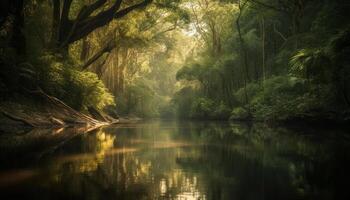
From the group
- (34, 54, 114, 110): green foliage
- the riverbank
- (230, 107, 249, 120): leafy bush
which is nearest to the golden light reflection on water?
the riverbank

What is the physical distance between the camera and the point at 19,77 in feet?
57.0

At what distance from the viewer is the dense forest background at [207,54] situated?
1700 cm

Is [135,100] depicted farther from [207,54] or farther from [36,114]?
[36,114]

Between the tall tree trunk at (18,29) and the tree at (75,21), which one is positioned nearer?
the tall tree trunk at (18,29)

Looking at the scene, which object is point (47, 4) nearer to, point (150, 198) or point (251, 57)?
point (251, 57)

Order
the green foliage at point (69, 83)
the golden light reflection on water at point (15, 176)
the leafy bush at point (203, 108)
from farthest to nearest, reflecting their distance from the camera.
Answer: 1. the leafy bush at point (203, 108)
2. the green foliage at point (69, 83)
3. the golden light reflection on water at point (15, 176)

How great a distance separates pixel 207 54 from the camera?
1671 inches

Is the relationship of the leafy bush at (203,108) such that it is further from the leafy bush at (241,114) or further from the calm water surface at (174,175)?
the calm water surface at (174,175)

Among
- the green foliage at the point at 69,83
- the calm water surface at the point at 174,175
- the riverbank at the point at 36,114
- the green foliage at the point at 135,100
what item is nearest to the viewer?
the calm water surface at the point at 174,175

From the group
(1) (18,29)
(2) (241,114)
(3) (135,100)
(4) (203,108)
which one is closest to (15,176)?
(1) (18,29)

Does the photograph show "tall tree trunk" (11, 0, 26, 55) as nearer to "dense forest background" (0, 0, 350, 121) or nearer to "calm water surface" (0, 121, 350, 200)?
"dense forest background" (0, 0, 350, 121)

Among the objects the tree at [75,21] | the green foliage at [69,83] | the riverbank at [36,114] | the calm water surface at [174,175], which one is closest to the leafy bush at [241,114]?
the green foliage at [69,83]

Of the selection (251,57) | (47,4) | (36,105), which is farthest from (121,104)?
(36,105)

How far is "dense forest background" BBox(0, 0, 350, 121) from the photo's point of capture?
669 inches
